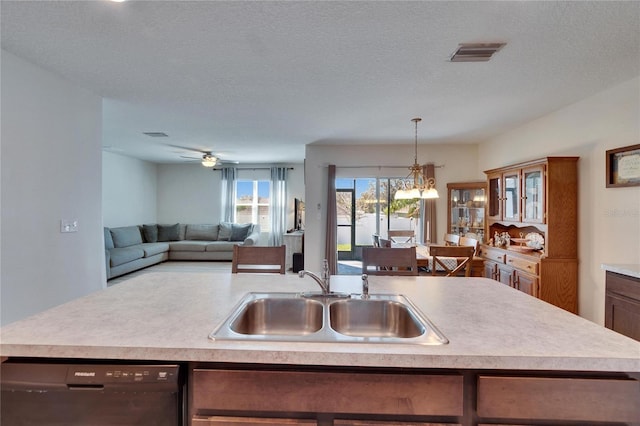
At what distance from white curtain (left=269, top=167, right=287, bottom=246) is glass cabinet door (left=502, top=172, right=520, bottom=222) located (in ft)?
16.4

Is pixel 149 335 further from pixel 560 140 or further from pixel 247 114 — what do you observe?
pixel 560 140

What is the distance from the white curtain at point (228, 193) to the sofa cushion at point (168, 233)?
1147mm

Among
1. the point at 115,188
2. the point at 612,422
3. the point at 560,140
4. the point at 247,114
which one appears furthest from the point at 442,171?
the point at 115,188

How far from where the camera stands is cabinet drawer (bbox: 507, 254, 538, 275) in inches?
126

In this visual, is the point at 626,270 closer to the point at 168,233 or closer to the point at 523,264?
the point at 523,264

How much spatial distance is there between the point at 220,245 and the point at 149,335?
632 cm

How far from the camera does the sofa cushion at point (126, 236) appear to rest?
19.7 ft

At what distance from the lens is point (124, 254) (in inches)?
219

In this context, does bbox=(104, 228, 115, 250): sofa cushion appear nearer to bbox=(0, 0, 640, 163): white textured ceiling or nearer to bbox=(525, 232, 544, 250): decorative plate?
bbox=(0, 0, 640, 163): white textured ceiling

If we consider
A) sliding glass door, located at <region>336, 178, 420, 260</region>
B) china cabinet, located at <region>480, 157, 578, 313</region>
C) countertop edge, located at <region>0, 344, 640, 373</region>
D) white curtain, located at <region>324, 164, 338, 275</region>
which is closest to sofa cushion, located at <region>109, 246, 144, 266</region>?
white curtain, located at <region>324, 164, 338, 275</region>

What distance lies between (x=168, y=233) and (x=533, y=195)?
7.42m

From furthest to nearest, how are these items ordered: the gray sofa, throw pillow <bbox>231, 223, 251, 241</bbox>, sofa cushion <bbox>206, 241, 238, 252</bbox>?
throw pillow <bbox>231, 223, 251, 241</bbox> → sofa cushion <bbox>206, 241, 238, 252</bbox> → the gray sofa

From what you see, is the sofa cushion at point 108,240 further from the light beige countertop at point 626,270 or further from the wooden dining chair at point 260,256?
the light beige countertop at point 626,270

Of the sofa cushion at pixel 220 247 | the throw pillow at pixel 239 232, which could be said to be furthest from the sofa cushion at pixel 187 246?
the throw pillow at pixel 239 232
